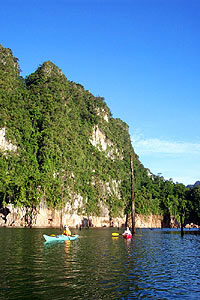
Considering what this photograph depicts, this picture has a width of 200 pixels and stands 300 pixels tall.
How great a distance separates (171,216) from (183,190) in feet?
83.5

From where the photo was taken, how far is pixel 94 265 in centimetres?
1812

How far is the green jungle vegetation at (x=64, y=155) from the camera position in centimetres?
9719

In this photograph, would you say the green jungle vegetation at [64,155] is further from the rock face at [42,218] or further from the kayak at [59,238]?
the kayak at [59,238]

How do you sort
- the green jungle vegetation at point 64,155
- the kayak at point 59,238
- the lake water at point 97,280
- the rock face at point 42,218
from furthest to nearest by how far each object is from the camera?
1. the green jungle vegetation at point 64,155
2. the rock face at point 42,218
3. the kayak at point 59,238
4. the lake water at point 97,280

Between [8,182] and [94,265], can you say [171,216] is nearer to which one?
[8,182]

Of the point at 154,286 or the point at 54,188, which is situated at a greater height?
the point at 54,188

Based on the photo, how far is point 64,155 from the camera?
12019 cm

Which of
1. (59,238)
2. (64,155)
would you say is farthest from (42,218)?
(59,238)

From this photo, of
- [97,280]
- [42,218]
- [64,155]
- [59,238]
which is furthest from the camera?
[64,155]

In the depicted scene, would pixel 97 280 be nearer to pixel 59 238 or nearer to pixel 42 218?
pixel 59 238

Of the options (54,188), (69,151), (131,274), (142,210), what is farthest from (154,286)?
(142,210)

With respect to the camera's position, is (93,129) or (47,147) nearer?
(47,147)

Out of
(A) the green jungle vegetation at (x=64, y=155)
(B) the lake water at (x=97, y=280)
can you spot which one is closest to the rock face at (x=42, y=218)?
(A) the green jungle vegetation at (x=64, y=155)

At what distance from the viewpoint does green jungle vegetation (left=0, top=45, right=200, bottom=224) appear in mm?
97188
